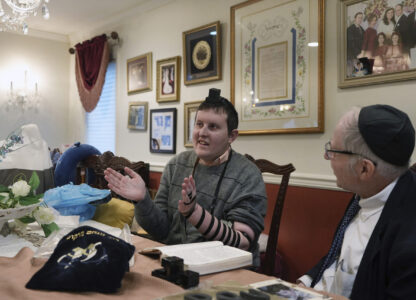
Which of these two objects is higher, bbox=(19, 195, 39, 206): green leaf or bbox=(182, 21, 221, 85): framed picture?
bbox=(182, 21, 221, 85): framed picture

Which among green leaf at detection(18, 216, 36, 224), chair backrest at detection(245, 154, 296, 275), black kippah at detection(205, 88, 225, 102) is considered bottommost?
chair backrest at detection(245, 154, 296, 275)

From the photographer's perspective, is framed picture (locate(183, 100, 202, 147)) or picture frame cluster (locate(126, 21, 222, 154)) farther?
framed picture (locate(183, 100, 202, 147))

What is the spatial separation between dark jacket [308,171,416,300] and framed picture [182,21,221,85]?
2.64 meters

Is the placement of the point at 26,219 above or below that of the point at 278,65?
below

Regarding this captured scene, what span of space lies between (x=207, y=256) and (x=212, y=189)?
2.04 ft

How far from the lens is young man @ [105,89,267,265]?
5.22 ft

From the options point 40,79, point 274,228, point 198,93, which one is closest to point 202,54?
point 198,93

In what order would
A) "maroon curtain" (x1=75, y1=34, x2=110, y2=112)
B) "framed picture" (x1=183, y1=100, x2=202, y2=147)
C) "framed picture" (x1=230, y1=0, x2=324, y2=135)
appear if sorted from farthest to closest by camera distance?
"maroon curtain" (x1=75, y1=34, x2=110, y2=112) < "framed picture" (x1=183, y1=100, x2=202, y2=147) < "framed picture" (x1=230, y1=0, x2=324, y2=135)

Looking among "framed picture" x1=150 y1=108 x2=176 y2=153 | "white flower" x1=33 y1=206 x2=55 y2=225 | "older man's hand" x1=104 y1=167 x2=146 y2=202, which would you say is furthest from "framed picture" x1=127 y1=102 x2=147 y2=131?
"white flower" x1=33 y1=206 x2=55 y2=225

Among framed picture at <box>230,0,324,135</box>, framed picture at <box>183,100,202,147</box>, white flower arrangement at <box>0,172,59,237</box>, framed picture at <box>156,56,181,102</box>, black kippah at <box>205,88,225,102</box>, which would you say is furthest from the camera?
framed picture at <box>156,56,181,102</box>

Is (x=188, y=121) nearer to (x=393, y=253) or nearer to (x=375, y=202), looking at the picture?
(x=375, y=202)

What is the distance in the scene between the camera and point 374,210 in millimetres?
1213

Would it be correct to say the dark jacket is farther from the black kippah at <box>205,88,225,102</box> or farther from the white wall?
the white wall

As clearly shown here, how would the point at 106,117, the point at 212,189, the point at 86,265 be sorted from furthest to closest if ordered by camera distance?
the point at 106,117 < the point at 212,189 < the point at 86,265
